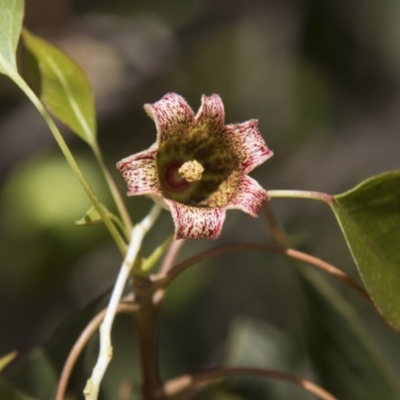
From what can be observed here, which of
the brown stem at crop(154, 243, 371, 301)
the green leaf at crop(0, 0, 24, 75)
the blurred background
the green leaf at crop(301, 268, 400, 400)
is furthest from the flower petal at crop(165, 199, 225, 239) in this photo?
the blurred background

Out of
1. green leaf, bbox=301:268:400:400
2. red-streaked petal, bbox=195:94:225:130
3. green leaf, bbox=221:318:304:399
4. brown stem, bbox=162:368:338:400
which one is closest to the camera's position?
red-streaked petal, bbox=195:94:225:130

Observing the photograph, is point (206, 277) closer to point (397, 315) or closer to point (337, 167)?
point (337, 167)

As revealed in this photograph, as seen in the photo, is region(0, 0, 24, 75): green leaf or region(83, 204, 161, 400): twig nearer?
region(83, 204, 161, 400): twig

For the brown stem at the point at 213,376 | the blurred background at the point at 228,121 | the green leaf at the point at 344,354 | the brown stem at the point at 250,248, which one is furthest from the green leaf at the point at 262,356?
the brown stem at the point at 250,248

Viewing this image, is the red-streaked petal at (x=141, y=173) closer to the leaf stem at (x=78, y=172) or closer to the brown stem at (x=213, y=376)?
the leaf stem at (x=78, y=172)

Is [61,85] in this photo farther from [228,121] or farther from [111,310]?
[228,121]

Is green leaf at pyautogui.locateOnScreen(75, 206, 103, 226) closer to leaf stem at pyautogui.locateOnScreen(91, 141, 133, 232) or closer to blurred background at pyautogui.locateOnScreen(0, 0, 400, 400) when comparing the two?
leaf stem at pyautogui.locateOnScreen(91, 141, 133, 232)
